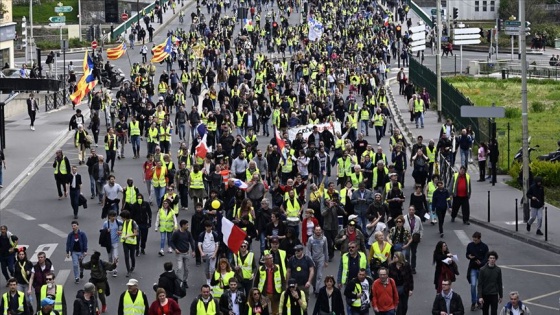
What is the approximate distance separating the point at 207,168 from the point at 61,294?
12221 millimetres

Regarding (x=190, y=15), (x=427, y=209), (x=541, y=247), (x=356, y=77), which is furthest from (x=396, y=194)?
(x=190, y=15)

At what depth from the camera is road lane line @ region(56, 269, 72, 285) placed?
26859 millimetres

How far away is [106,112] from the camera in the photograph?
5012 centimetres

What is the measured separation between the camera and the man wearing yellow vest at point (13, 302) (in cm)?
2211

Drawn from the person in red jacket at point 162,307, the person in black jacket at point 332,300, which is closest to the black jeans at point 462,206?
the person in black jacket at point 332,300

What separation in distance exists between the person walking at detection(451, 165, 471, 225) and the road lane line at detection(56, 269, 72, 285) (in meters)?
8.99

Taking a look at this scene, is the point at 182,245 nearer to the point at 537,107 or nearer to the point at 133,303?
the point at 133,303

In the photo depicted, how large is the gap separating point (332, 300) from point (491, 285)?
118 inches

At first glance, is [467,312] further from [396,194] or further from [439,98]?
[439,98]

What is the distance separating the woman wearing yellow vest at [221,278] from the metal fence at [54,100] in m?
38.3

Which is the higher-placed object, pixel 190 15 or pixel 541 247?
pixel 190 15

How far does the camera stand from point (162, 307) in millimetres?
21078

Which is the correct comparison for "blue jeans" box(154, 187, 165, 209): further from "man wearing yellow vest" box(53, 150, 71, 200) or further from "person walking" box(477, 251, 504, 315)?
"person walking" box(477, 251, 504, 315)

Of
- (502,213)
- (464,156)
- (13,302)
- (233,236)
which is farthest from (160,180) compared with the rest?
(13,302)
